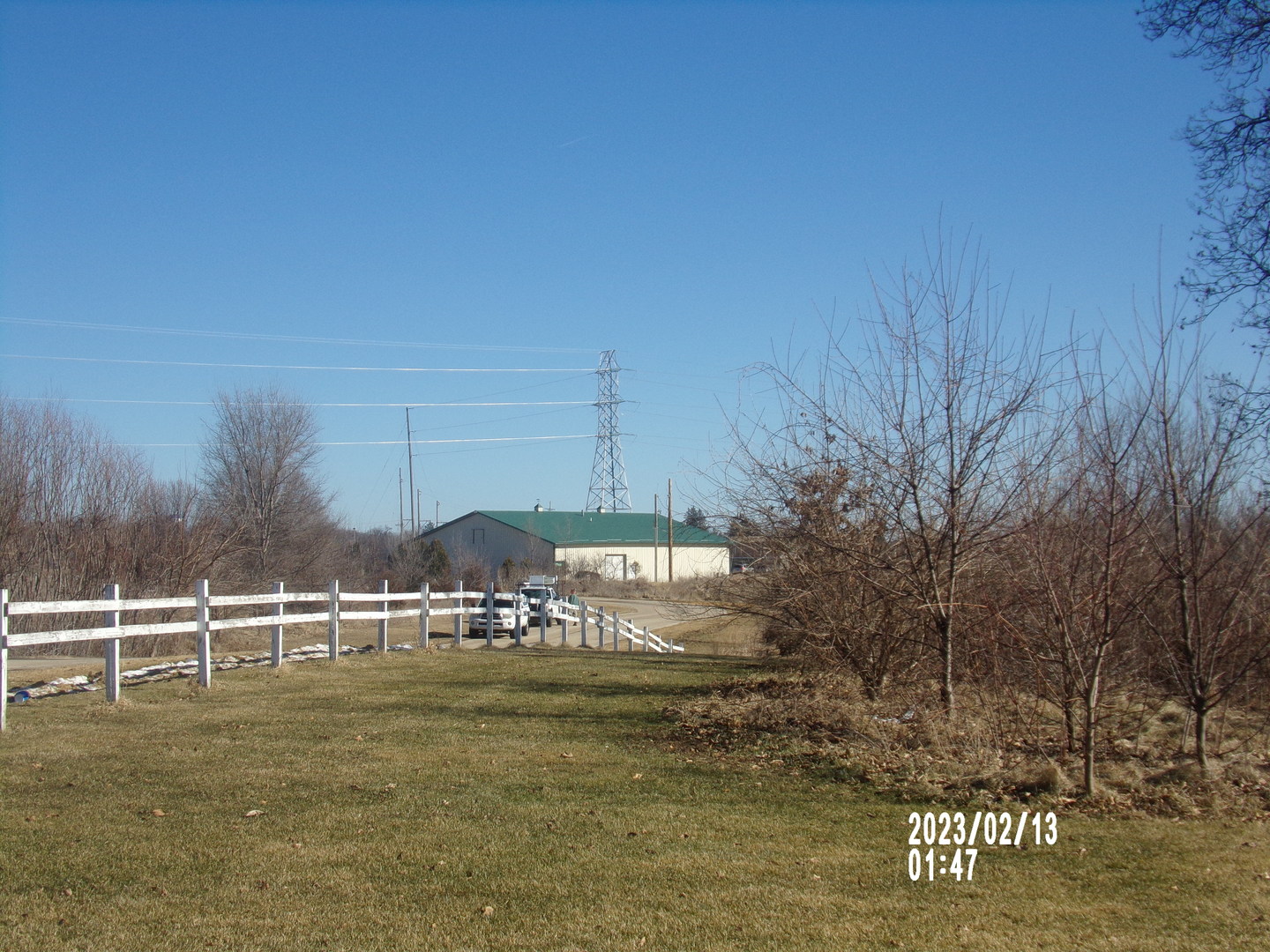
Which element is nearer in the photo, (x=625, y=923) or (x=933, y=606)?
(x=625, y=923)

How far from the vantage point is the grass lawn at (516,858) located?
4.95 m

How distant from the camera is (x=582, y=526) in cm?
8025

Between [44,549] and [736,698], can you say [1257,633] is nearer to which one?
[736,698]

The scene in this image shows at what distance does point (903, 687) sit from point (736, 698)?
7.33ft

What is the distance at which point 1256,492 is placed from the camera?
8.90m

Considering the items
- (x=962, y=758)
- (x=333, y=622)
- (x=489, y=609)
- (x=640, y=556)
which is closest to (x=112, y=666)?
(x=333, y=622)

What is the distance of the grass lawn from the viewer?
495 cm

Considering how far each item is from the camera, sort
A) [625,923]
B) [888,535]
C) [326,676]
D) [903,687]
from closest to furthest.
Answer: [625,923]
[888,535]
[903,687]
[326,676]

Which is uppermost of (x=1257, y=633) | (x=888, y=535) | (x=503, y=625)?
(x=888, y=535)

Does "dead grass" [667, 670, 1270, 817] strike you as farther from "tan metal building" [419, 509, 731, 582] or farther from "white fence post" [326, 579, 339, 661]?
"tan metal building" [419, 509, 731, 582]

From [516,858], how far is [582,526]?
74261 mm

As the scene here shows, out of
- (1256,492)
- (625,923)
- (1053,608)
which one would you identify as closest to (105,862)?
(625,923)

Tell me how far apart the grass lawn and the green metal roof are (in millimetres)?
64947

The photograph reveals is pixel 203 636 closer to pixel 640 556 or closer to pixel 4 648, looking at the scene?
pixel 4 648
